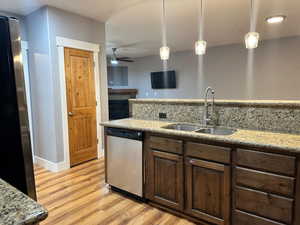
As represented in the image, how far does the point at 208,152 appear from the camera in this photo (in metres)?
1.95

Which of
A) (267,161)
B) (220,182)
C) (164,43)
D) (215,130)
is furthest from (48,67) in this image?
(164,43)

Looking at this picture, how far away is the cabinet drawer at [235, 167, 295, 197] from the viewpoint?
161 cm

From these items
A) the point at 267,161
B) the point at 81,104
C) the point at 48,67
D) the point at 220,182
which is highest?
the point at 48,67

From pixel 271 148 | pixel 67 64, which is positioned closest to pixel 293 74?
pixel 271 148

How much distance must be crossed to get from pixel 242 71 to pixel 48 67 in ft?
17.5

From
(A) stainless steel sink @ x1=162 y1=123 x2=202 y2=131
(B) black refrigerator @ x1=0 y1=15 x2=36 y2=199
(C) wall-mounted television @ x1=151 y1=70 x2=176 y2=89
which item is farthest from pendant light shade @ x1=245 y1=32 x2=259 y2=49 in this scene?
(C) wall-mounted television @ x1=151 y1=70 x2=176 y2=89

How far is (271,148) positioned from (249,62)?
5270 millimetres

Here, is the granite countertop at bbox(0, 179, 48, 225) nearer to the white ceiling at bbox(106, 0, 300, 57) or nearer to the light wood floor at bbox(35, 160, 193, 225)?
the light wood floor at bbox(35, 160, 193, 225)

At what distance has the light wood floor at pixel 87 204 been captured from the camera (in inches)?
86.5

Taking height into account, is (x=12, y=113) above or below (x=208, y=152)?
above

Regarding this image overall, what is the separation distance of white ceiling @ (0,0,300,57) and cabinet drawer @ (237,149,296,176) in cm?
251

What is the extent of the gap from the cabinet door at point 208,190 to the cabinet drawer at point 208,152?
0.17 ft

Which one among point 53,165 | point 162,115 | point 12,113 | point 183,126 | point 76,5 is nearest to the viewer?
point 12,113

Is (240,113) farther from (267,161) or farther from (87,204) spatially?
(87,204)
